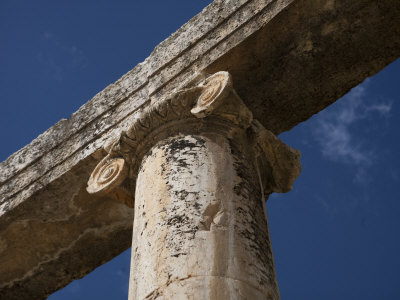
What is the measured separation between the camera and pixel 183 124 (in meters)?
7.16

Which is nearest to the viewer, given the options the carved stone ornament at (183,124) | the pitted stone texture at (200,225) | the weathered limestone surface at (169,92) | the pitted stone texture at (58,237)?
the pitted stone texture at (200,225)

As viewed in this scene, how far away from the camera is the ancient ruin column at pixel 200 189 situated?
5344mm

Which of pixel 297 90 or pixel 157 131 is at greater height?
pixel 297 90

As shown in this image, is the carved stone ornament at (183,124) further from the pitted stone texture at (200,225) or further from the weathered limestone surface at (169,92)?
the weathered limestone surface at (169,92)

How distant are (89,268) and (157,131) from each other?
11.3 ft

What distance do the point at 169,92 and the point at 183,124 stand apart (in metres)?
0.96

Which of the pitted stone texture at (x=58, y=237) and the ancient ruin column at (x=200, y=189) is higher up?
the pitted stone texture at (x=58, y=237)

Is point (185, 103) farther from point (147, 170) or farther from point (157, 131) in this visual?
point (147, 170)

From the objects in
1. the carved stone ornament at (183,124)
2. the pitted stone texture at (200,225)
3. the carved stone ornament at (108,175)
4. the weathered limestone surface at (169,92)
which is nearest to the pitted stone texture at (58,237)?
the weathered limestone surface at (169,92)

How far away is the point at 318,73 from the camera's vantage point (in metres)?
7.70

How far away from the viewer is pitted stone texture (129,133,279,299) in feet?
17.3

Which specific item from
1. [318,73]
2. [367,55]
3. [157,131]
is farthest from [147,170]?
[367,55]

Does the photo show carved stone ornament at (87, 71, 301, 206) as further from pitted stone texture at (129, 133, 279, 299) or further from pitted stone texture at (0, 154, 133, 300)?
pitted stone texture at (0, 154, 133, 300)

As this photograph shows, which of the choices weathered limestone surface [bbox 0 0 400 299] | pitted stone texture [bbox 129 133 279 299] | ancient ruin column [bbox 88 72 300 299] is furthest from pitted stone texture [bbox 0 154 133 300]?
pitted stone texture [bbox 129 133 279 299]
